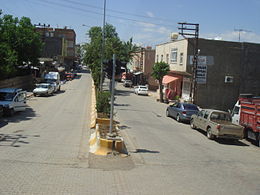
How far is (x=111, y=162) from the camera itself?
10.6 m

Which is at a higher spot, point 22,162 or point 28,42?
point 28,42

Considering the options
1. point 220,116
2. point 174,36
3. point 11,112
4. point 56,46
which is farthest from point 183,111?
point 56,46

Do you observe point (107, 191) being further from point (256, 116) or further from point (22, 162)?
point (256, 116)

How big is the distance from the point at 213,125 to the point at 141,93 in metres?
32.9

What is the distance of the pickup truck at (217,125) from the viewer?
16203mm

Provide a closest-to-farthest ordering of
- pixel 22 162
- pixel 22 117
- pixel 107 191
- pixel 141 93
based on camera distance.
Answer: pixel 107 191, pixel 22 162, pixel 22 117, pixel 141 93

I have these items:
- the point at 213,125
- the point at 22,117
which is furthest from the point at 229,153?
the point at 22,117

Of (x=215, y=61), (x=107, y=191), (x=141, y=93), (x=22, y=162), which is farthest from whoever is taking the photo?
(x=141, y=93)

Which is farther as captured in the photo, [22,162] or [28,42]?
[28,42]

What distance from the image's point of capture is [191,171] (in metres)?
10.2

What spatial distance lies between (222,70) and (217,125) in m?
22.3

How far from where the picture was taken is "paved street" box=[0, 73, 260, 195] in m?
7.98

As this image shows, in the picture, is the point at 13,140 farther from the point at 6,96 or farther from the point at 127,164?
the point at 6,96

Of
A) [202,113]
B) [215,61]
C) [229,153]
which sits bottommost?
[229,153]
